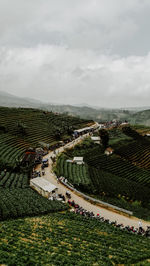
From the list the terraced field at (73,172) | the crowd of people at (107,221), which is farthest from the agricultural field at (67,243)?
the terraced field at (73,172)

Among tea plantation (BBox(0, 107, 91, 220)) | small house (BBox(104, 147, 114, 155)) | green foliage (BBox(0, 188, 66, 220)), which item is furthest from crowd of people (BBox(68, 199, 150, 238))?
small house (BBox(104, 147, 114, 155))

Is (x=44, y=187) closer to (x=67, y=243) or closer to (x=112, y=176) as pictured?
(x=67, y=243)

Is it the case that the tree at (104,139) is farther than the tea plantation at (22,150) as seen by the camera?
Yes

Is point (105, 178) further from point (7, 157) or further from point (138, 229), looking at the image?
point (7, 157)

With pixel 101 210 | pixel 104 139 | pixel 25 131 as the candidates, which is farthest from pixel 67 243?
pixel 25 131

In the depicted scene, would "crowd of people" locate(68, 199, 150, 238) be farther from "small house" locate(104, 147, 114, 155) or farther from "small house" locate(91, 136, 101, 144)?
"small house" locate(91, 136, 101, 144)

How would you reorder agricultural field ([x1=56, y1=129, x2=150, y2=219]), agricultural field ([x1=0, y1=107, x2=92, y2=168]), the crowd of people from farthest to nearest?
agricultural field ([x1=0, y1=107, x2=92, y2=168]), agricultural field ([x1=56, y1=129, x2=150, y2=219]), the crowd of people

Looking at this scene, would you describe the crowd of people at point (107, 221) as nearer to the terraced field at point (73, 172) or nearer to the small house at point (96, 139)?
the terraced field at point (73, 172)
